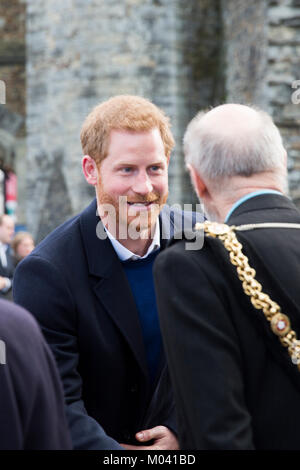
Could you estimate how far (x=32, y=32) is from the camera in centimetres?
1150

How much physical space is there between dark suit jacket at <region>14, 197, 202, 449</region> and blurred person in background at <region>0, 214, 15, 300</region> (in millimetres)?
4413

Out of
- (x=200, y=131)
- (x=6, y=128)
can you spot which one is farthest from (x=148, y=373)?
(x=6, y=128)

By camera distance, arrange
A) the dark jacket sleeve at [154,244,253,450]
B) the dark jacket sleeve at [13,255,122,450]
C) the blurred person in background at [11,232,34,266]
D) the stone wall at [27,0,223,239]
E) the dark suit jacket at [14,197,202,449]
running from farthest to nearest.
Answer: the stone wall at [27,0,223,239] → the blurred person in background at [11,232,34,266] → the dark suit jacket at [14,197,202,449] → the dark jacket sleeve at [13,255,122,450] → the dark jacket sleeve at [154,244,253,450]

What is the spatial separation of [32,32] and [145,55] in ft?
7.11

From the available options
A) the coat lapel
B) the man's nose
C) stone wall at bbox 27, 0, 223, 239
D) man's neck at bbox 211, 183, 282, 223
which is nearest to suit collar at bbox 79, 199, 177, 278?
the coat lapel

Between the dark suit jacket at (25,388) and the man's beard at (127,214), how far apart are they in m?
0.94

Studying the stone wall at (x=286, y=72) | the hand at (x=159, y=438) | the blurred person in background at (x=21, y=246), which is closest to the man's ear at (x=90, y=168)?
the hand at (x=159, y=438)

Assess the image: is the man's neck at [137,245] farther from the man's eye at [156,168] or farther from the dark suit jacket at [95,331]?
the man's eye at [156,168]

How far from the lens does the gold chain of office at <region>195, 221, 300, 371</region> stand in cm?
183

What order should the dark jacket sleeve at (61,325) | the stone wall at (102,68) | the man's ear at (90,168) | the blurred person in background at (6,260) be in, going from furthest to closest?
1. the stone wall at (102,68)
2. the blurred person in background at (6,260)
3. the man's ear at (90,168)
4. the dark jacket sleeve at (61,325)

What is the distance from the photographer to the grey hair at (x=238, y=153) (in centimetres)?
194

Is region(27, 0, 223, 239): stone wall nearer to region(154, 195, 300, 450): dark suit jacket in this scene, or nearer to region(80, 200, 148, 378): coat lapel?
region(80, 200, 148, 378): coat lapel

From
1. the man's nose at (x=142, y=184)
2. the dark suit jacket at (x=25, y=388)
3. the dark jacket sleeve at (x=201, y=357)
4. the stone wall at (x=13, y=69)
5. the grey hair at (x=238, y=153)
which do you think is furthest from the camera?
the stone wall at (x=13, y=69)

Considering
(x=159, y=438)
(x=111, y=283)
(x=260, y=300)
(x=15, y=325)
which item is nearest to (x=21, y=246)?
(x=111, y=283)
